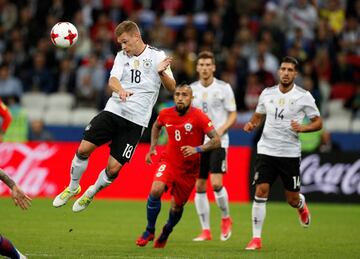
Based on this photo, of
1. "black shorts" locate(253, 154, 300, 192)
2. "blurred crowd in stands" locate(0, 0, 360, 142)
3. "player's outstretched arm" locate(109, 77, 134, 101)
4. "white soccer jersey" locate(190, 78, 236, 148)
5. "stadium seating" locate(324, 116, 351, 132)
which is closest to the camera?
"player's outstretched arm" locate(109, 77, 134, 101)

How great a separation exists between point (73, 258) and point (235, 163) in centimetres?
1015

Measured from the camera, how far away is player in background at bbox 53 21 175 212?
12.6 metres

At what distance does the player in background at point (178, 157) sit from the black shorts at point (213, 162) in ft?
4.48

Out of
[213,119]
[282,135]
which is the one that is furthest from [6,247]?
[213,119]

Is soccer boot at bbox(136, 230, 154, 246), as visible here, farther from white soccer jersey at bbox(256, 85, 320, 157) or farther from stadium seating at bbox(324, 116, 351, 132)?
stadium seating at bbox(324, 116, 351, 132)

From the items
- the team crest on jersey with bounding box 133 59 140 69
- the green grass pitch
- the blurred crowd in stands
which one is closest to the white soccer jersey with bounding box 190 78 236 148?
the green grass pitch

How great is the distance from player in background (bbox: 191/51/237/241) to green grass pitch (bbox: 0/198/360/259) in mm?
585

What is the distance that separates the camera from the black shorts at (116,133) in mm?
12555

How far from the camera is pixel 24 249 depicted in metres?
12.2

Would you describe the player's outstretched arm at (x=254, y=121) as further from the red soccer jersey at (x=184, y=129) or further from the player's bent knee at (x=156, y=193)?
the player's bent knee at (x=156, y=193)

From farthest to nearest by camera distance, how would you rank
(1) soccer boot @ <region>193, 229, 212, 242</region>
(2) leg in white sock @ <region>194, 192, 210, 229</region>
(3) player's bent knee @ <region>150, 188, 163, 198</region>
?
(2) leg in white sock @ <region>194, 192, 210, 229</region> < (1) soccer boot @ <region>193, 229, 212, 242</region> < (3) player's bent knee @ <region>150, 188, 163, 198</region>

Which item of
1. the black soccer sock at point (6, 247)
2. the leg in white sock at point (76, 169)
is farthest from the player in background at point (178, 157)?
the black soccer sock at point (6, 247)

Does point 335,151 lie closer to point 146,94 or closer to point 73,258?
point 146,94

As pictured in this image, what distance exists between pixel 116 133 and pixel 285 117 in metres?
2.64
